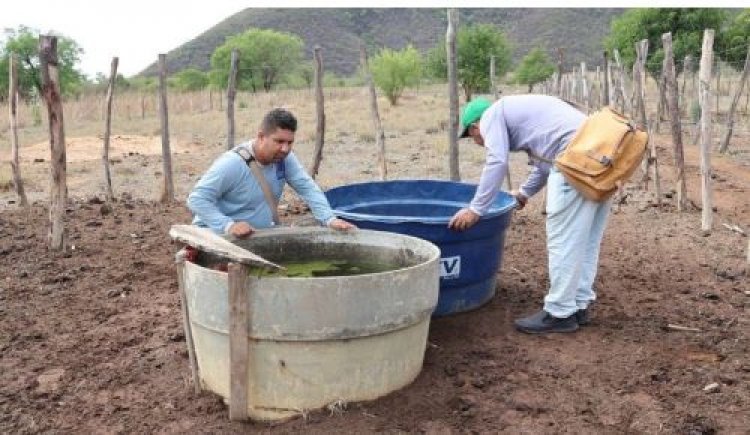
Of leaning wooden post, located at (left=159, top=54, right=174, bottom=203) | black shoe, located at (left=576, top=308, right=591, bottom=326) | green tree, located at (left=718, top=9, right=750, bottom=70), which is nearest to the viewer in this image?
black shoe, located at (left=576, top=308, right=591, bottom=326)

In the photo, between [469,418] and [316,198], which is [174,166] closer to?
[316,198]

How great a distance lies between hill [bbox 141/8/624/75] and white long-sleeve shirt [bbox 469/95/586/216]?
60864 millimetres

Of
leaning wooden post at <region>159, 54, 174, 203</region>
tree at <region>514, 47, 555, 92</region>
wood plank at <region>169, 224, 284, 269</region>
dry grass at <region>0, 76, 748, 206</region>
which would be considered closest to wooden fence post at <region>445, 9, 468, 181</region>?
leaning wooden post at <region>159, 54, 174, 203</region>

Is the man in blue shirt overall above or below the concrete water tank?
above

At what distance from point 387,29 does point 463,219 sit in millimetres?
79157

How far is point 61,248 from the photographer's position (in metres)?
6.55

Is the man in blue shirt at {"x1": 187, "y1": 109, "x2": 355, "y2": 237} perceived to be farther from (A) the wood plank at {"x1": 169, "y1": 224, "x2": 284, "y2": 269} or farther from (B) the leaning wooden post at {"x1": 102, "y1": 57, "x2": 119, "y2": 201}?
(B) the leaning wooden post at {"x1": 102, "y1": 57, "x2": 119, "y2": 201}

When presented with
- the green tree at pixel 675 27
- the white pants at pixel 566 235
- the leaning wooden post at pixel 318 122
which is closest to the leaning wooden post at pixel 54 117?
the leaning wooden post at pixel 318 122

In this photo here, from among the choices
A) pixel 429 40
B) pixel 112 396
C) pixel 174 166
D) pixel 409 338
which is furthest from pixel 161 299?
pixel 429 40

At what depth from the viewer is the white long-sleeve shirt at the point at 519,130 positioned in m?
3.99

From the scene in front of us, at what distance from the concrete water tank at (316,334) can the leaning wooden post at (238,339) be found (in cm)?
3

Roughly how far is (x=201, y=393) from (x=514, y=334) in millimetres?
1774

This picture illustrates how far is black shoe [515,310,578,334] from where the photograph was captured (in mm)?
4223

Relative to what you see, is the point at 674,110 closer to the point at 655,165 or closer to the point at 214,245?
the point at 655,165
